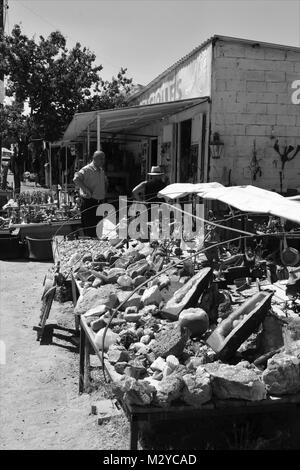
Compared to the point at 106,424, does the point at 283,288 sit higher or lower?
higher

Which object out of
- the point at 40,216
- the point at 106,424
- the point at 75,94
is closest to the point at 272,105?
the point at 40,216

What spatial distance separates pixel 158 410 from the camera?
2.69m

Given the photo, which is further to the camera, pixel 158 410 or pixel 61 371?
pixel 61 371

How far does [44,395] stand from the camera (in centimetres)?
438

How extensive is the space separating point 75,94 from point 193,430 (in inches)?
661

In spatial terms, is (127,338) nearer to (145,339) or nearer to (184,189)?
(145,339)

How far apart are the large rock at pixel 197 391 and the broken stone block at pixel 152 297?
1503 mm

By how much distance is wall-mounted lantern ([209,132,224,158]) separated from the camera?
9.52 m

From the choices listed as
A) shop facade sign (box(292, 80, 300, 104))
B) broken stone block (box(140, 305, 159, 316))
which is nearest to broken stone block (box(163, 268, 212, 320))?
broken stone block (box(140, 305, 159, 316))

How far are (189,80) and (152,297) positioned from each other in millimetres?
7488

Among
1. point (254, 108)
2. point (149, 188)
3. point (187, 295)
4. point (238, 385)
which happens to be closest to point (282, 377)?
point (238, 385)

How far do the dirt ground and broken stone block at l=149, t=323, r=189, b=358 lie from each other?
61 centimetres
